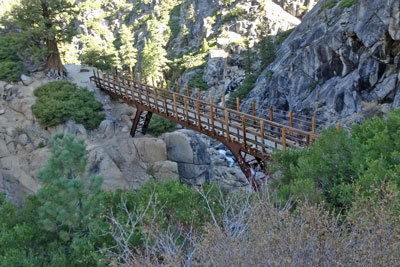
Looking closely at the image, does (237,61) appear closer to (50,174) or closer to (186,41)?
(186,41)

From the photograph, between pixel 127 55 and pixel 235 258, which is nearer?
pixel 235 258

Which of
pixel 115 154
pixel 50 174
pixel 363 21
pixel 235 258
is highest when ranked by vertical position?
pixel 363 21

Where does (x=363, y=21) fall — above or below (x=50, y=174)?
→ above

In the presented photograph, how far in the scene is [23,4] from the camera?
19453mm

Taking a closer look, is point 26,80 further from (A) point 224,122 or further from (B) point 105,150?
(A) point 224,122

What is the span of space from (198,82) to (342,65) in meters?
26.4

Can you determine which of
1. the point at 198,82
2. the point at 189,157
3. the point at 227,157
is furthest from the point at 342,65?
the point at 198,82

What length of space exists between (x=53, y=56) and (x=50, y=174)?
15.5 m

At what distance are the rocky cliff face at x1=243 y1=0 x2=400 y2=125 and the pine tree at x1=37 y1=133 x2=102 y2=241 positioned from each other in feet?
38.0

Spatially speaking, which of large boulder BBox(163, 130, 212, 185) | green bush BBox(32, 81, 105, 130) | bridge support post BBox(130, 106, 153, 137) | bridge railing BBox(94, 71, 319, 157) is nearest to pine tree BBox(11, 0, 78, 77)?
green bush BBox(32, 81, 105, 130)

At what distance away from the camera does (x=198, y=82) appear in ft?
152

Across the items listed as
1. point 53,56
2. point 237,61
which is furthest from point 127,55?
point 53,56

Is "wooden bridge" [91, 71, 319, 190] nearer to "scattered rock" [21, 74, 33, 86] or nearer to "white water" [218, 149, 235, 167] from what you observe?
"scattered rock" [21, 74, 33, 86]

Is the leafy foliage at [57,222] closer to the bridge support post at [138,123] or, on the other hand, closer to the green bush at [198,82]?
the bridge support post at [138,123]
